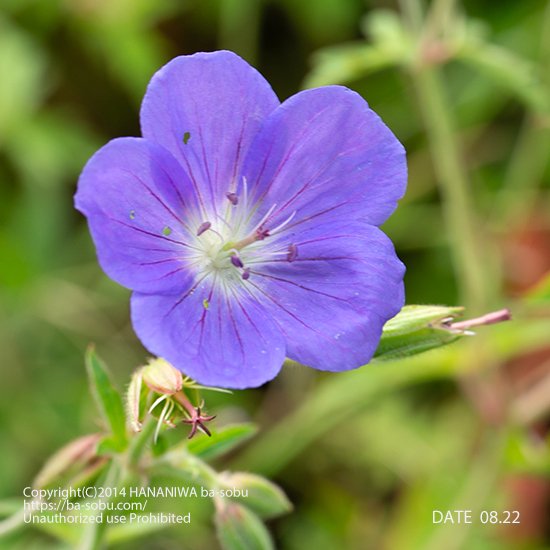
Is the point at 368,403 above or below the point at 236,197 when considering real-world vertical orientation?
below

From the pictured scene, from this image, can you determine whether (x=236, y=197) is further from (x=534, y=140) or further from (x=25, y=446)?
(x=534, y=140)

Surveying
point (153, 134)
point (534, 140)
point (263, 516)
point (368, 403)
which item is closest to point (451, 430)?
point (368, 403)

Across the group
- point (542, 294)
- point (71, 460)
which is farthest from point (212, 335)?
point (542, 294)

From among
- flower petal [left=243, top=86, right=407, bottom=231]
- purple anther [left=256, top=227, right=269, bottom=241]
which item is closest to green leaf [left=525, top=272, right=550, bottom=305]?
flower petal [left=243, top=86, right=407, bottom=231]

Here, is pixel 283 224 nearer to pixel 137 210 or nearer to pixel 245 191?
pixel 245 191

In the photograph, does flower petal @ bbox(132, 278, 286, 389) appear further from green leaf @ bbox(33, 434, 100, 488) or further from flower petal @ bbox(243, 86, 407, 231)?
green leaf @ bbox(33, 434, 100, 488)

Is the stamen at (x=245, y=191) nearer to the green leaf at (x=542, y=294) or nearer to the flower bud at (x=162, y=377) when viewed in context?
the flower bud at (x=162, y=377)

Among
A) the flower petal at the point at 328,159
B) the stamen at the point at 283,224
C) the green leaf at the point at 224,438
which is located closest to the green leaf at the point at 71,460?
the green leaf at the point at 224,438
